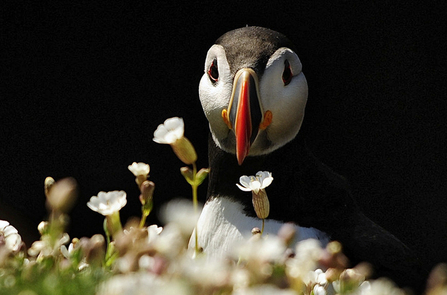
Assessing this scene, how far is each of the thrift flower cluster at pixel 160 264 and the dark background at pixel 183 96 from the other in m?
1.80

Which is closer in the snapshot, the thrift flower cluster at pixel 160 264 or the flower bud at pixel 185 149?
the thrift flower cluster at pixel 160 264

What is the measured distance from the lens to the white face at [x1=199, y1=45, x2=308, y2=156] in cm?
Answer: 151

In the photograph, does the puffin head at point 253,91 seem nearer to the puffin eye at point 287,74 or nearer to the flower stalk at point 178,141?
the puffin eye at point 287,74

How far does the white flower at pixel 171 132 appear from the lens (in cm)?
70

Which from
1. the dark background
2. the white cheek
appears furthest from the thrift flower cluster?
the dark background

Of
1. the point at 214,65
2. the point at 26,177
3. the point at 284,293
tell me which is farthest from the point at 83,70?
the point at 284,293

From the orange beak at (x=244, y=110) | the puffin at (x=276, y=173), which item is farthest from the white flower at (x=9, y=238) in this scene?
the puffin at (x=276, y=173)

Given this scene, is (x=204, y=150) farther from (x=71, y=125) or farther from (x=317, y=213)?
(x=317, y=213)

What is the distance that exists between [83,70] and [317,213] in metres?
1.42

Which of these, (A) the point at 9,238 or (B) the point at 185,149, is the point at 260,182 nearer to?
(B) the point at 185,149

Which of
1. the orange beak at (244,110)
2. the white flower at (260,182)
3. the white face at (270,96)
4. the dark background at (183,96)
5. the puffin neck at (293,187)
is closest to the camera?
the white flower at (260,182)

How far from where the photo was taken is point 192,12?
2.60 meters

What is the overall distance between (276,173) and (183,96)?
1074 mm

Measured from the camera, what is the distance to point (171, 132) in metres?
0.72
